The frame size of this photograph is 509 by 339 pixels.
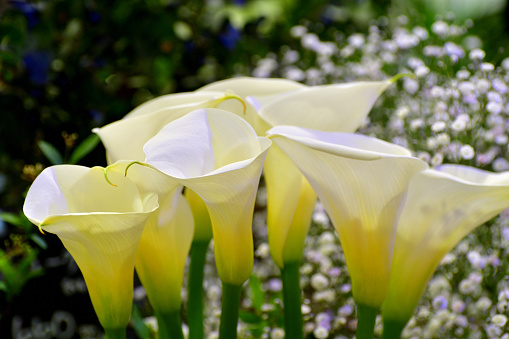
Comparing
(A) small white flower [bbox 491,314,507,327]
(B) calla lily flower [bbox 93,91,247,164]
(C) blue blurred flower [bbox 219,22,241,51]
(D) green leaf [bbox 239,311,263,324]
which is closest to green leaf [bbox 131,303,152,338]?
(D) green leaf [bbox 239,311,263,324]

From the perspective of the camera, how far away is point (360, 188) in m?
0.31

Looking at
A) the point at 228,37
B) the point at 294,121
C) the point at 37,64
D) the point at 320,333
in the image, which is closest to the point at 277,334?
the point at 320,333

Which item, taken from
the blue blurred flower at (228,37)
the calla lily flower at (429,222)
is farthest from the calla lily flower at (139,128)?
the blue blurred flower at (228,37)

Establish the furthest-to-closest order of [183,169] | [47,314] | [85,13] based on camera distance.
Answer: [85,13] < [47,314] < [183,169]

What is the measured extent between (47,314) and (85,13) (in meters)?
0.50

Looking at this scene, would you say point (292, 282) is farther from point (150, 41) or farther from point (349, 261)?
point (150, 41)

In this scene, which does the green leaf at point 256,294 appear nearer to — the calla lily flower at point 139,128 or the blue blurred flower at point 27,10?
the calla lily flower at point 139,128

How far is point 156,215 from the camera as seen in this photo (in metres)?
0.36

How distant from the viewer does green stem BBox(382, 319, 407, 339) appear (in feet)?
1.14

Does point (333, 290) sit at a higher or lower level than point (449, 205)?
lower

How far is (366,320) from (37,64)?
640 millimetres

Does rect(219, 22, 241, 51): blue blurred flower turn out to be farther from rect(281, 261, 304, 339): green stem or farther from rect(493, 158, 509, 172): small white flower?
rect(281, 261, 304, 339): green stem

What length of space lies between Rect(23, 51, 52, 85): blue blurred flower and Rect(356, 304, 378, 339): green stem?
0.63m

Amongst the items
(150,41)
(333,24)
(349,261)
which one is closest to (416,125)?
(349,261)
